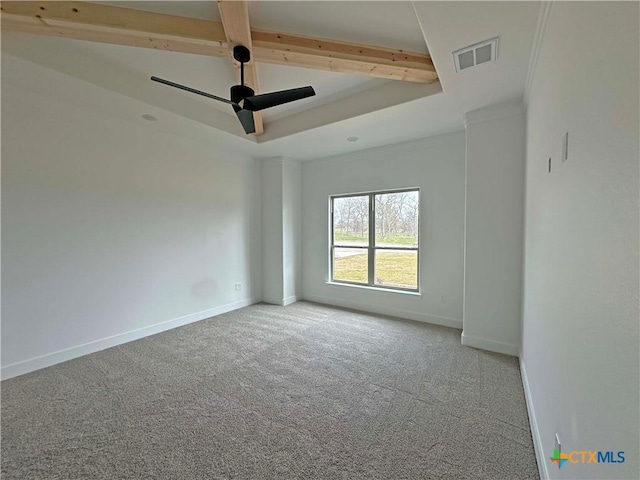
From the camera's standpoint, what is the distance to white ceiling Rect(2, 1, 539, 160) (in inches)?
73.9

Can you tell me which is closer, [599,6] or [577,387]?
[599,6]

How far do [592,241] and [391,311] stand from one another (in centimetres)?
363

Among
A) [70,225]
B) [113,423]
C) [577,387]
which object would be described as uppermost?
[70,225]

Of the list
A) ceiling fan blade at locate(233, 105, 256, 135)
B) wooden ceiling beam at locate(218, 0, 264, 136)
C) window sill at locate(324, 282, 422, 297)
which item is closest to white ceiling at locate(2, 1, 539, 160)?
wooden ceiling beam at locate(218, 0, 264, 136)

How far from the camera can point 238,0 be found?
176cm

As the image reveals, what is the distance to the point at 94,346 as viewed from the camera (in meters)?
3.13

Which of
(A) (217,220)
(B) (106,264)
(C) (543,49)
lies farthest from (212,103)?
(C) (543,49)

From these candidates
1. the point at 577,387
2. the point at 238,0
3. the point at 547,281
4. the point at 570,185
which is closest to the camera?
the point at 577,387

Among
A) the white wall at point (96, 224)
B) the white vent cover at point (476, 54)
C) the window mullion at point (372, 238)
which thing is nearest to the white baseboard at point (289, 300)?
→ the white wall at point (96, 224)

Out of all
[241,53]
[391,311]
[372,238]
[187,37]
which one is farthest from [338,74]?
[391,311]

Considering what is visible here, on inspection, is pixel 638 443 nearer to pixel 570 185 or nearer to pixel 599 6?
pixel 570 185

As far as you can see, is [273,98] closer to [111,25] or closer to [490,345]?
[111,25]

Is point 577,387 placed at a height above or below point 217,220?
below

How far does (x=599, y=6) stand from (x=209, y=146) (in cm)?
442
